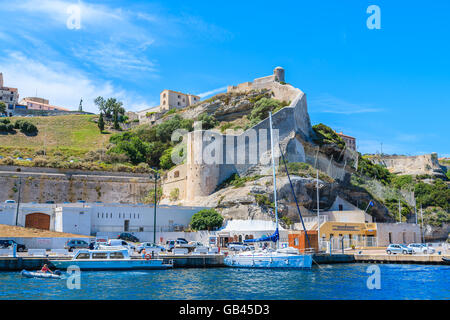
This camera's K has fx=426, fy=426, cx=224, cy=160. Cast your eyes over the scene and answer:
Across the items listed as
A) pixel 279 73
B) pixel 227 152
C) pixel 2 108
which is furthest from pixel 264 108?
pixel 2 108

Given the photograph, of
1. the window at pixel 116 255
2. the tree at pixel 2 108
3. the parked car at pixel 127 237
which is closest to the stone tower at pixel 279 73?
the parked car at pixel 127 237

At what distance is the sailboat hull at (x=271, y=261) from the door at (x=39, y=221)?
17.9m

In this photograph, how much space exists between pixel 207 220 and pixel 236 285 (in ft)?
65.9

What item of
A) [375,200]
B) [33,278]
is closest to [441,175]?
[375,200]

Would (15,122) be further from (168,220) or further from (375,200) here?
(375,200)

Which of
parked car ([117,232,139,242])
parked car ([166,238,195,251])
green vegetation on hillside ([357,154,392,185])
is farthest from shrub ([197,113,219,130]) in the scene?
parked car ([166,238,195,251])

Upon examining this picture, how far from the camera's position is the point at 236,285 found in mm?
21141

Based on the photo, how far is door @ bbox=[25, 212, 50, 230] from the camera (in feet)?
121

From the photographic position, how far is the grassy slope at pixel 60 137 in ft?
220

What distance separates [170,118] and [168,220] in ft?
129

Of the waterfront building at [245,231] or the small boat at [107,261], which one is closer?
the small boat at [107,261]

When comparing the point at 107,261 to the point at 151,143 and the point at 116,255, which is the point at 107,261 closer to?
the point at 116,255

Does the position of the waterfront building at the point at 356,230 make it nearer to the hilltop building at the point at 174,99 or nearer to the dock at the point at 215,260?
the dock at the point at 215,260

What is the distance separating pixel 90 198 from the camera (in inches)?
2082
